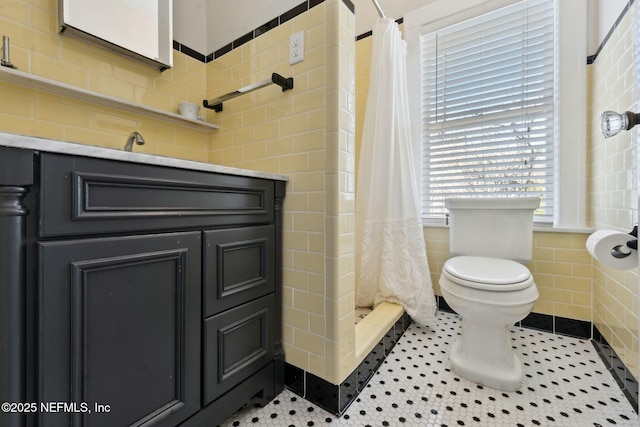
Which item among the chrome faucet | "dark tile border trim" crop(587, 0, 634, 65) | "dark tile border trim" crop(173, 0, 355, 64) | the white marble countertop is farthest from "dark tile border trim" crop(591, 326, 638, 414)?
the chrome faucet

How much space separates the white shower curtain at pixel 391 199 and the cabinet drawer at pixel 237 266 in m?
0.81

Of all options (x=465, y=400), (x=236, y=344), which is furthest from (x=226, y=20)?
(x=465, y=400)

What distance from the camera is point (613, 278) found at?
50.6 inches

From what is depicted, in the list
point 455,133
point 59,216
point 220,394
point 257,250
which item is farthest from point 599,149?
point 59,216

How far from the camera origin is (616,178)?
1.25 metres

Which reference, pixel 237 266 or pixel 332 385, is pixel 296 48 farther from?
pixel 332 385

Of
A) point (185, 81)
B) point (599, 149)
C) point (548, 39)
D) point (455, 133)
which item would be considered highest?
point (548, 39)

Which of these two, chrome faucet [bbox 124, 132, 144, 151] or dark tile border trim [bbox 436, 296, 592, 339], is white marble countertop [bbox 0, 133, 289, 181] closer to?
chrome faucet [bbox 124, 132, 144, 151]

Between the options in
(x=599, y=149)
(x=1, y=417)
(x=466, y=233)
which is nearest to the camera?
(x=1, y=417)

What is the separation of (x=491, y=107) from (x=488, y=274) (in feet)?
3.95

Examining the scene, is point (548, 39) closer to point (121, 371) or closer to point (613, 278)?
point (613, 278)

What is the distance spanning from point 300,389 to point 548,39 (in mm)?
2362

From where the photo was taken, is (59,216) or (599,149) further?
(599,149)

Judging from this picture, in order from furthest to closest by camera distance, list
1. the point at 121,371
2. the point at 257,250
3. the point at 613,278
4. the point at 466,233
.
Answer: the point at 466,233, the point at 613,278, the point at 257,250, the point at 121,371
